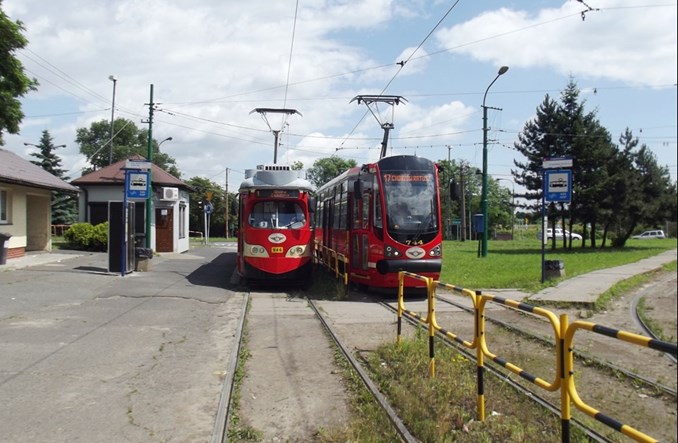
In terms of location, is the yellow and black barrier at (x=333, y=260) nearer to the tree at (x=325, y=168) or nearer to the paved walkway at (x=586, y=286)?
the paved walkway at (x=586, y=286)

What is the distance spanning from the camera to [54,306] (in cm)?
1232

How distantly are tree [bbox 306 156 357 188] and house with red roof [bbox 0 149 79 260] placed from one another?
282 ft

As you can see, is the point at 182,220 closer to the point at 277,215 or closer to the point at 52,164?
the point at 277,215

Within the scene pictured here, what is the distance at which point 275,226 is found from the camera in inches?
652

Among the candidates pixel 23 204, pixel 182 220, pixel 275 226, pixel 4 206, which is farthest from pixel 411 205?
pixel 182 220

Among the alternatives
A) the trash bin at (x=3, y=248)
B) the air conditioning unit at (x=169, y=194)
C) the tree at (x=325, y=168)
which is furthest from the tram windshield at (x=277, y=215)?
the tree at (x=325, y=168)

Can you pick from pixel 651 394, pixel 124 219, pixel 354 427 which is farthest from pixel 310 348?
pixel 124 219

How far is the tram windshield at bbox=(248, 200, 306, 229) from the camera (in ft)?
54.4

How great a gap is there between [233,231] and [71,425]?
218 ft

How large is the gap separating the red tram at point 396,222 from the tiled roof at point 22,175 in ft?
41.7

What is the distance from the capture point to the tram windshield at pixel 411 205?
14.6m

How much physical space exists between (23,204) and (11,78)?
25.8ft

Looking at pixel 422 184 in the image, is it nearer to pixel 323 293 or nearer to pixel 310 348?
pixel 323 293

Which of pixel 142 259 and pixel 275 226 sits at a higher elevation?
pixel 275 226
